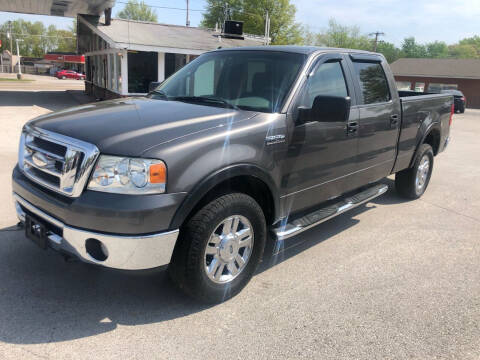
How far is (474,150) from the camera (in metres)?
11.9

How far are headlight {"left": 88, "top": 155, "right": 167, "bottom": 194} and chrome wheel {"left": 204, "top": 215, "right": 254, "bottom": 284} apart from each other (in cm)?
63

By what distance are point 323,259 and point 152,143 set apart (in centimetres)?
223

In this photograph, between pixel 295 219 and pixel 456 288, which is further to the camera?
pixel 295 219

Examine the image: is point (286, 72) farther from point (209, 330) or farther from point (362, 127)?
point (209, 330)

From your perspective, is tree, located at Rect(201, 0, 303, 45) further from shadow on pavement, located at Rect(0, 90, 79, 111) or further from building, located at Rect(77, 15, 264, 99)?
shadow on pavement, located at Rect(0, 90, 79, 111)

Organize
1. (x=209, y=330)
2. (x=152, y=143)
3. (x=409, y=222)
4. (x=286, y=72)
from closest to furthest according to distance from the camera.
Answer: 1. (x=152, y=143)
2. (x=209, y=330)
3. (x=286, y=72)
4. (x=409, y=222)

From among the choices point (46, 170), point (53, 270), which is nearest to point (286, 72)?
point (46, 170)

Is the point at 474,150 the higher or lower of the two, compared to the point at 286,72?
lower

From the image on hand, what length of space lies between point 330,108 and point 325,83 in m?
0.74

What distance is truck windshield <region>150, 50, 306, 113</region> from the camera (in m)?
3.70

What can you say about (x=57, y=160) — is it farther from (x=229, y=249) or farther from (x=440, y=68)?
(x=440, y=68)

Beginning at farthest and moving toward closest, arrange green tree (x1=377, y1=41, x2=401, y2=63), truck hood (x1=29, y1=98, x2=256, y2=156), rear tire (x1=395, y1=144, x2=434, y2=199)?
1. green tree (x1=377, y1=41, x2=401, y2=63)
2. rear tire (x1=395, y1=144, x2=434, y2=199)
3. truck hood (x1=29, y1=98, x2=256, y2=156)

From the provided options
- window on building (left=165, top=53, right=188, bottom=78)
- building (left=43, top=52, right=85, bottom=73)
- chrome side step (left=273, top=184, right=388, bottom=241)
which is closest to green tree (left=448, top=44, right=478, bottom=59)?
building (left=43, top=52, right=85, bottom=73)

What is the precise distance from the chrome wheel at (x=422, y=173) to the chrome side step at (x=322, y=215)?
1339mm
